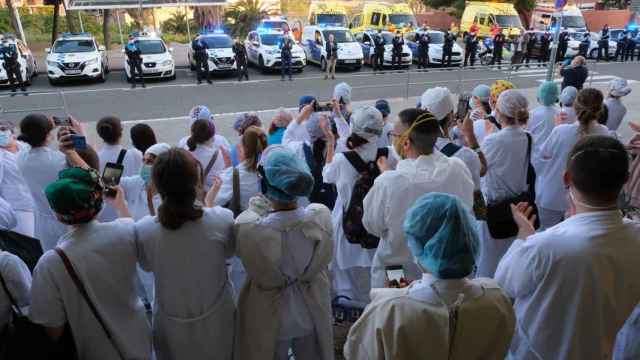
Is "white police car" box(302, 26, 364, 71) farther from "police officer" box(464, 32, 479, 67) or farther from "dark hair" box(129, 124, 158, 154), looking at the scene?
"dark hair" box(129, 124, 158, 154)

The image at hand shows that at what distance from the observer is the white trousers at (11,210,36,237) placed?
427 cm

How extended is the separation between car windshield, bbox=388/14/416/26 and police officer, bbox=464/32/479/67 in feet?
14.3

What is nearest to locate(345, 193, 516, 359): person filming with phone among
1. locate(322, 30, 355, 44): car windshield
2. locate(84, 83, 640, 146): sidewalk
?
locate(84, 83, 640, 146): sidewalk

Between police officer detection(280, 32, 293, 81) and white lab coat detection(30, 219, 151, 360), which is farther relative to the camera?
police officer detection(280, 32, 293, 81)

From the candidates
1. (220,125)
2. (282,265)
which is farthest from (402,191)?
(220,125)

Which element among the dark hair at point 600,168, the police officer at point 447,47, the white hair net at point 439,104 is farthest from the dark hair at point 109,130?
the police officer at point 447,47

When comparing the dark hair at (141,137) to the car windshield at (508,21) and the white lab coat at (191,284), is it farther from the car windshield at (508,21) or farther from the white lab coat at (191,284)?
the car windshield at (508,21)

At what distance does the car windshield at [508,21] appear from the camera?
26.3m

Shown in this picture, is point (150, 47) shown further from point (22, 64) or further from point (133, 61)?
point (22, 64)

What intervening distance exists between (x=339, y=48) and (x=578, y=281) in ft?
61.0

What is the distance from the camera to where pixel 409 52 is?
2075 cm

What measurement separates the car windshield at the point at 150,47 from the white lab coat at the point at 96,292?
16.5m

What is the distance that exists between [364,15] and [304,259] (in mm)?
25740

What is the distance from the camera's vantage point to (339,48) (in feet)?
65.4
